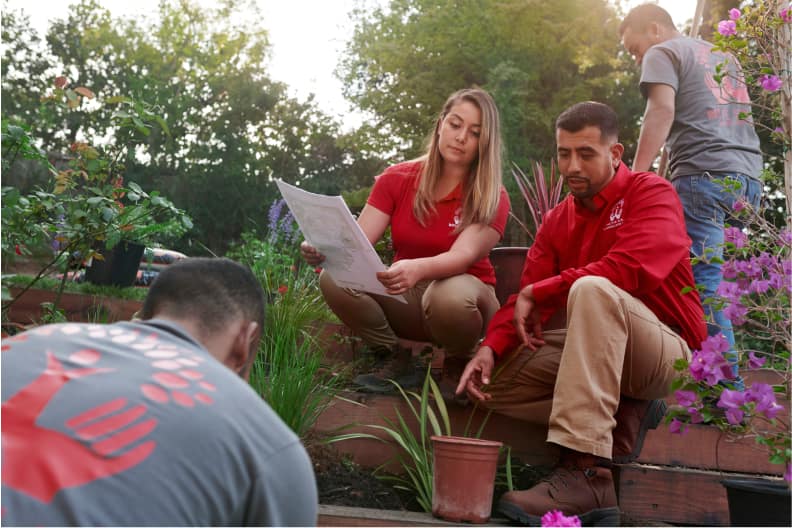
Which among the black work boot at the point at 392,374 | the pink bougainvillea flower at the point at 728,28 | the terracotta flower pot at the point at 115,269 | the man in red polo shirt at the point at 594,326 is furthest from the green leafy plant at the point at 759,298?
the terracotta flower pot at the point at 115,269

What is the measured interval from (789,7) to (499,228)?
4.19 feet

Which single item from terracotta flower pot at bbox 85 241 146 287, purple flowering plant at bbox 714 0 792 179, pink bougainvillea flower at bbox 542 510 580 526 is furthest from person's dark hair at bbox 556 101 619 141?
terracotta flower pot at bbox 85 241 146 287

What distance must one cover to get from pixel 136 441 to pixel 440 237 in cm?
238

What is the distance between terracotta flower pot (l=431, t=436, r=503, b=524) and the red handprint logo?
4.82ft

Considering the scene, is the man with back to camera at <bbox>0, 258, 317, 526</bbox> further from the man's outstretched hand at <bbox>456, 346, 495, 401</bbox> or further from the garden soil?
the man's outstretched hand at <bbox>456, 346, 495, 401</bbox>

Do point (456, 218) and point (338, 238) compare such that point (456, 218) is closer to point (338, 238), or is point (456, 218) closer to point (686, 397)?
point (338, 238)

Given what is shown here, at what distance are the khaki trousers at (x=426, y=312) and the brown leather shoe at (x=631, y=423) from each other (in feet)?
2.21

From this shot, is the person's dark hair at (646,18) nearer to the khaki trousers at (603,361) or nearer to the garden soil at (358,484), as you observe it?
the khaki trousers at (603,361)

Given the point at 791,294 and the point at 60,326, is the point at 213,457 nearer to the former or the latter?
the point at 60,326

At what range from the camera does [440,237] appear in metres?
3.37

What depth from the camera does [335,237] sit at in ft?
9.74

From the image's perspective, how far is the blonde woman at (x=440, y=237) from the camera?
10.5 feet

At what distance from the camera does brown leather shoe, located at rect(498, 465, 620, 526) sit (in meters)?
2.43

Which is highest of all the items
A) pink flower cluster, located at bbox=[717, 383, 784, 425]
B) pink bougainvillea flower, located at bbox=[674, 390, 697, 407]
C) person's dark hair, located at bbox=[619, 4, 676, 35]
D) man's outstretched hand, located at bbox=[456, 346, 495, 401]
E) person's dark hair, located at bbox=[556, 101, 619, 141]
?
person's dark hair, located at bbox=[619, 4, 676, 35]
